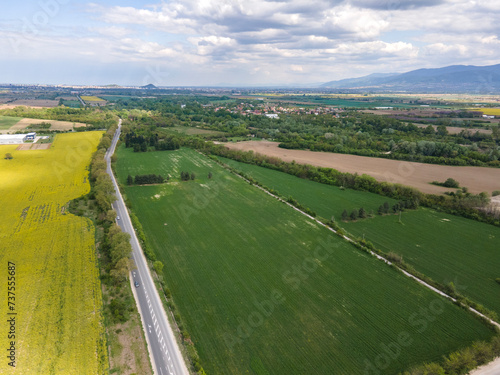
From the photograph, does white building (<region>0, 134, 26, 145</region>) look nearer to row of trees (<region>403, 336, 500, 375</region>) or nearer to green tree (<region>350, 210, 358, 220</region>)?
green tree (<region>350, 210, 358, 220</region>)

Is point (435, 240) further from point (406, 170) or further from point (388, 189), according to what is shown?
point (406, 170)

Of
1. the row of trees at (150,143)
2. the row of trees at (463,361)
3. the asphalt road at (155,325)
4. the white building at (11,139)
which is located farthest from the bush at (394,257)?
the white building at (11,139)

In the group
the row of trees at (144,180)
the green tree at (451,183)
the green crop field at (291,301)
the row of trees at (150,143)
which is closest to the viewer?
the green crop field at (291,301)

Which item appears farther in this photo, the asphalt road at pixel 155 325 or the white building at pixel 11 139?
the white building at pixel 11 139

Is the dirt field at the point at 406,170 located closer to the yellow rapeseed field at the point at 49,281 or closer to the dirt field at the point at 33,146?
the yellow rapeseed field at the point at 49,281

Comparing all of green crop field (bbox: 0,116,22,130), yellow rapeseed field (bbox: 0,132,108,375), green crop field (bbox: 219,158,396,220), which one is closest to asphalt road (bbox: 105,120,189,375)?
yellow rapeseed field (bbox: 0,132,108,375)

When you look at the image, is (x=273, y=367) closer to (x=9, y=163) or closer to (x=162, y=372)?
(x=162, y=372)

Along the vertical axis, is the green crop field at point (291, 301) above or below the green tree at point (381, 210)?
below

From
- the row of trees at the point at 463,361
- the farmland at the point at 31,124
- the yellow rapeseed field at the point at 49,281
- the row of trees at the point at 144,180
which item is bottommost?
the row of trees at the point at 463,361
